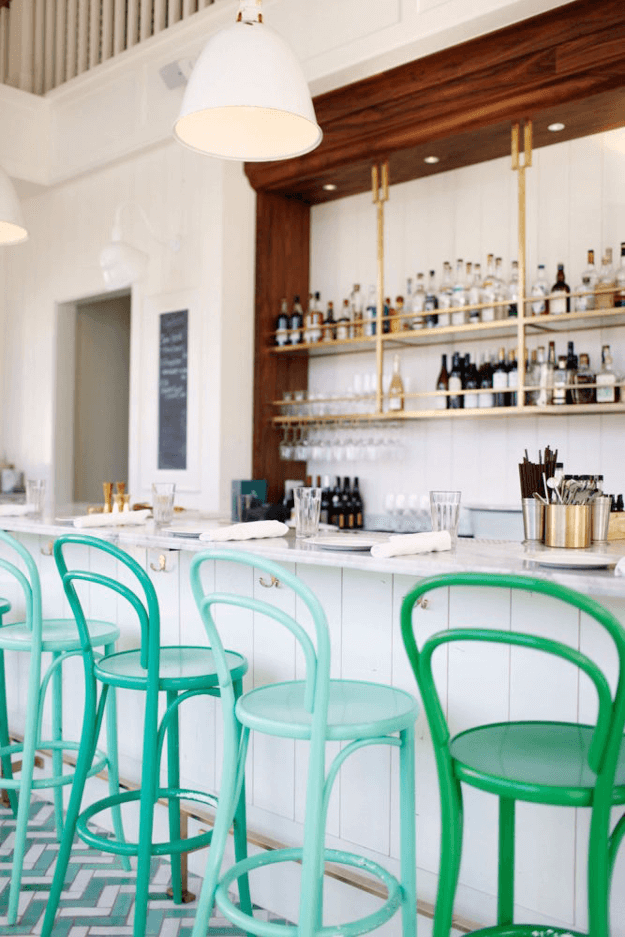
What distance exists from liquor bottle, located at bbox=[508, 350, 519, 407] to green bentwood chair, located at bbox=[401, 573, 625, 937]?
2466 mm

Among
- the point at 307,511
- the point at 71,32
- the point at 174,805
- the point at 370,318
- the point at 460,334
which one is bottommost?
the point at 174,805

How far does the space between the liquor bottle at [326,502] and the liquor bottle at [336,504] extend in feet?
0.05

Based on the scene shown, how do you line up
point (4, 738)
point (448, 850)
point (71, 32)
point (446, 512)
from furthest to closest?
point (71, 32)
point (4, 738)
point (446, 512)
point (448, 850)

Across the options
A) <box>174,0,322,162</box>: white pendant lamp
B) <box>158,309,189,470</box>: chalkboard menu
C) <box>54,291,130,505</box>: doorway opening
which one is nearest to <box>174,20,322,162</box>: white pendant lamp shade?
<box>174,0,322,162</box>: white pendant lamp

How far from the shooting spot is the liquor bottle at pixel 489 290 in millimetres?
3930

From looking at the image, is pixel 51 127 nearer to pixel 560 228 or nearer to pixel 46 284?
pixel 46 284

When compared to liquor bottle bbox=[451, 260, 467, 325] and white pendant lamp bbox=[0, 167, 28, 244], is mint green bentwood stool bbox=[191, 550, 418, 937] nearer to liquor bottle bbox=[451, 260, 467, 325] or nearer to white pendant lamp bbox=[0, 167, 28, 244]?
white pendant lamp bbox=[0, 167, 28, 244]

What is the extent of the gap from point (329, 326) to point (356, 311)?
0.22m

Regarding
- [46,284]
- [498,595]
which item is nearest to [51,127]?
[46,284]

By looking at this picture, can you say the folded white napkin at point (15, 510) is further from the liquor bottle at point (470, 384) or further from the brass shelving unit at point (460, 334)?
the liquor bottle at point (470, 384)

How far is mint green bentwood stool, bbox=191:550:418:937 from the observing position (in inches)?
55.0

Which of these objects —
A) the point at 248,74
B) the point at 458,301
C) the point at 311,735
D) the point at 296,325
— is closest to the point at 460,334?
the point at 458,301

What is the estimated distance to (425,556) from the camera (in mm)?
1683

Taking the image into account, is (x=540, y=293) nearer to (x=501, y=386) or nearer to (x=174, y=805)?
(x=501, y=386)
